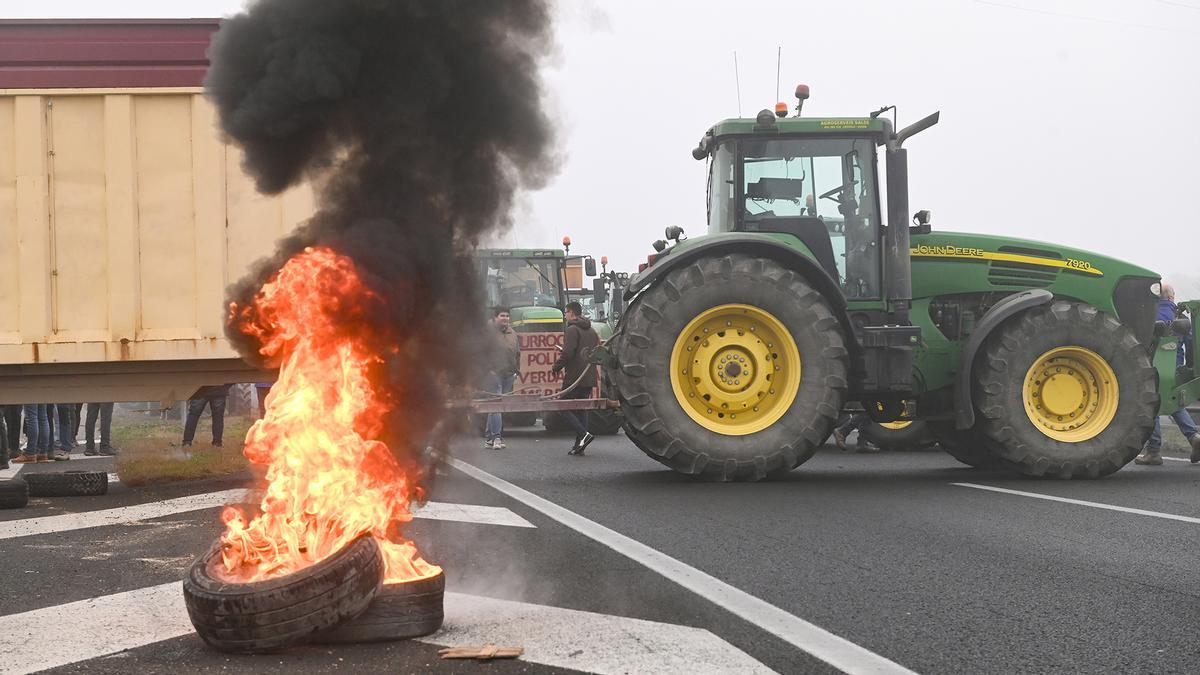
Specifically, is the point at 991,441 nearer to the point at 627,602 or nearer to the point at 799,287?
the point at 799,287

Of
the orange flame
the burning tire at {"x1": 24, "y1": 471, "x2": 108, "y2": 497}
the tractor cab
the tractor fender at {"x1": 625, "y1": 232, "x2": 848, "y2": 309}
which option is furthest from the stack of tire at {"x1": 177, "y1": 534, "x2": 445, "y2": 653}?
the tractor cab

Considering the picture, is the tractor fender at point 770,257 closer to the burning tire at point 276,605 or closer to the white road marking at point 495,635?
the white road marking at point 495,635

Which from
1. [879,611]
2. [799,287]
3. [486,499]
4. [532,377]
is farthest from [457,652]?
[532,377]

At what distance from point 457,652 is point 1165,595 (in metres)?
3.18

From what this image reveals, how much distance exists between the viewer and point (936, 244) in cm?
1089

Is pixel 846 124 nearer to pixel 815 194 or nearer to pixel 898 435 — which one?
pixel 815 194

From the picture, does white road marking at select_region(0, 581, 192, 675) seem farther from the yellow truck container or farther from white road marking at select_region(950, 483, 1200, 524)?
white road marking at select_region(950, 483, 1200, 524)

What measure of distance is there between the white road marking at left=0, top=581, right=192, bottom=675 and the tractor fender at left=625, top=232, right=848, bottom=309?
19.0 feet

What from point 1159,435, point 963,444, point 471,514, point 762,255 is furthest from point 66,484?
point 1159,435

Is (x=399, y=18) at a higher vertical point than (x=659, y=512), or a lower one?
higher

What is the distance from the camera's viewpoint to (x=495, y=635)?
4250 millimetres

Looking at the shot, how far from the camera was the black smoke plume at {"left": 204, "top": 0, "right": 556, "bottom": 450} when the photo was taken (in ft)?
16.4

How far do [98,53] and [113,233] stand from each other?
148 cm

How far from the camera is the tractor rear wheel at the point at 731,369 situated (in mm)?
9742
